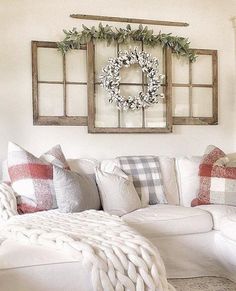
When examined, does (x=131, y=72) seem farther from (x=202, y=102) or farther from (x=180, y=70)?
(x=202, y=102)

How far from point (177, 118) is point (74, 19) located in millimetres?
1389

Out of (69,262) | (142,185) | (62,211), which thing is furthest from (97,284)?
(142,185)

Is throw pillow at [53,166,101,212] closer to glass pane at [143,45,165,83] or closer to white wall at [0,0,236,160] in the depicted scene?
white wall at [0,0,236,160]

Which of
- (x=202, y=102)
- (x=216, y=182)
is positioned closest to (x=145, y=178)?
(x=216, y=182)

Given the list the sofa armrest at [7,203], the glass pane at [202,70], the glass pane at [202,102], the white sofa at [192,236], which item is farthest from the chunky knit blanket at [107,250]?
the glass pane at [202,70]

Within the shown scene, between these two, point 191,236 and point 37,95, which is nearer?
point 191,236

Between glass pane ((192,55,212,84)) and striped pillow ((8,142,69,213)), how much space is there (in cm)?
184

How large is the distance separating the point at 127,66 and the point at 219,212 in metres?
1.66

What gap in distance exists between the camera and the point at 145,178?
3.22 m

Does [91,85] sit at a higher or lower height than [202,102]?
higher

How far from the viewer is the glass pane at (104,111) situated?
12.0 ft

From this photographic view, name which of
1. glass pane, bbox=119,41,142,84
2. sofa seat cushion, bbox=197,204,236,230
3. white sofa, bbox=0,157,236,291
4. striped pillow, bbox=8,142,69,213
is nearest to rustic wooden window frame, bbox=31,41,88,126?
glass pane, bbox=119,41,142,84

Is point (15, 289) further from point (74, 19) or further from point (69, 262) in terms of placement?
point (74, 19)

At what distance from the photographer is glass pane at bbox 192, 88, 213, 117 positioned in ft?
12.9
